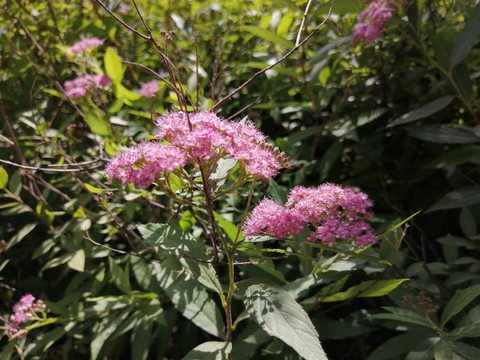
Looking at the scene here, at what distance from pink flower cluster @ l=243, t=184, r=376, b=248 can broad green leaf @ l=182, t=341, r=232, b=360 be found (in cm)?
34

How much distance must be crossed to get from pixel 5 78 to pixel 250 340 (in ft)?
6.49

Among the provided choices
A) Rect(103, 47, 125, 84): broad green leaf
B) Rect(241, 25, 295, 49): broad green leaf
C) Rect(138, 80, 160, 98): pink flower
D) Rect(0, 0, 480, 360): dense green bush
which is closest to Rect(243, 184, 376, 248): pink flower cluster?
Rect(0, 0, 480, 360): dense green bush

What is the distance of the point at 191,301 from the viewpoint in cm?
141

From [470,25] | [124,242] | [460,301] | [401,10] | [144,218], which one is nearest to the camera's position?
[460,301]

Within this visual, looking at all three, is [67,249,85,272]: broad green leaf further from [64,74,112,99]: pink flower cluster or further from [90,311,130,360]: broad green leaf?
[64,74,112,99]: pink flower cluster

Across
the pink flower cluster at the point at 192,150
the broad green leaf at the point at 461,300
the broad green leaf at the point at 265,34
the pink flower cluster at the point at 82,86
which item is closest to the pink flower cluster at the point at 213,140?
the pink flower cluster at the point at 192,150

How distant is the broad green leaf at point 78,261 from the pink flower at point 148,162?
737 millimetres

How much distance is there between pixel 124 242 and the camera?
207 centimetres

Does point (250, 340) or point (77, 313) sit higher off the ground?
point (77, 313)

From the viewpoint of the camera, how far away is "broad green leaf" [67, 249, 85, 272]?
5.18 ft

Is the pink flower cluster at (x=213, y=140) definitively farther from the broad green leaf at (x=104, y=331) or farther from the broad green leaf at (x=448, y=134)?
the broad green leaf at (x=448, y=134)

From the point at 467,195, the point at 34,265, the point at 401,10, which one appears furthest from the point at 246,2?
the point at 34,265

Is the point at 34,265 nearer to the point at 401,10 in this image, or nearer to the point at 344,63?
the point at 344,63

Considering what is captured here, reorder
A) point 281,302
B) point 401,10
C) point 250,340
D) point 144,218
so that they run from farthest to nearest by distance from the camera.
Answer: point 144,218, point 401,10, point 250,340, point 281,302
